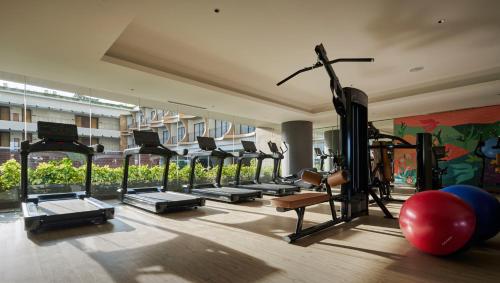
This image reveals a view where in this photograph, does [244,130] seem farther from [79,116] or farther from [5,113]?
[5,113]

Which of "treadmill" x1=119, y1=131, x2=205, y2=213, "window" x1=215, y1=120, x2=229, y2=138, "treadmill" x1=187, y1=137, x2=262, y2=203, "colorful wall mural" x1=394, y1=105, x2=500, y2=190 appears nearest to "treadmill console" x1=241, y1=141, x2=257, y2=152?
"treadmill" x1=187, y1=137, x2=262, y2=203

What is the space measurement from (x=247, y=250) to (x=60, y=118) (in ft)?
20.5

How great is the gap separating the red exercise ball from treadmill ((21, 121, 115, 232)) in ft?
12.4

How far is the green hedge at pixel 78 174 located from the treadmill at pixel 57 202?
143 cm

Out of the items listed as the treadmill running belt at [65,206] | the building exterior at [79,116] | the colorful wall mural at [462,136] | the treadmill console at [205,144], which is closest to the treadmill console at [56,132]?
the building exterior at [79,116]

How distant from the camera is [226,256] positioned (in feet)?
8.25

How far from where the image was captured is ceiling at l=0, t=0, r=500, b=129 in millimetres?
3449

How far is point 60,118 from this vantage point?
6.60 metres

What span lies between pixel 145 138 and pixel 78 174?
7.49 feet

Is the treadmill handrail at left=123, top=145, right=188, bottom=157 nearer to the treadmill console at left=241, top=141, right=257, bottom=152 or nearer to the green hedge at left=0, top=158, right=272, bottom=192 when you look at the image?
the green hedge at left=0, top=158, right=272, bottom=192

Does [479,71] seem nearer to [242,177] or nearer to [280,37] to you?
[280,37]

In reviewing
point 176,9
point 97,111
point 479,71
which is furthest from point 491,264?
point 97,111

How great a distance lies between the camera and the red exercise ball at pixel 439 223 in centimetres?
223

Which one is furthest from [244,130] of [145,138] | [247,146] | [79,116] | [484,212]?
[484,212]
